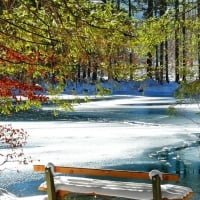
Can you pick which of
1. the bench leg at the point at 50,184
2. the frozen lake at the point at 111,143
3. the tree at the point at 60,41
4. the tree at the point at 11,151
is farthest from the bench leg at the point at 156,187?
the tree at the point at 11,151

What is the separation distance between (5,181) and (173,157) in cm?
514

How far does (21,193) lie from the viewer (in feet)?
35.7

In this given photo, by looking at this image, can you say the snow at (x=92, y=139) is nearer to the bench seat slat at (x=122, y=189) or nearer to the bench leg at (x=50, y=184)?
the bench leg at (x=50, y=184)

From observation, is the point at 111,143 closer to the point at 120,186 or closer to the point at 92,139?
the point at 92,139

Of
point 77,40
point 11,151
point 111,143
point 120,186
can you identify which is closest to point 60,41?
point 77,40

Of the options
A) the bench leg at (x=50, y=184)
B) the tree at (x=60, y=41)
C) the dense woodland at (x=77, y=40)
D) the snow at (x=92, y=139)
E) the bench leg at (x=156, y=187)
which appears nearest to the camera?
the bench leg at (x=156, y=187)

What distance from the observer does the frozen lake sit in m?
13.0

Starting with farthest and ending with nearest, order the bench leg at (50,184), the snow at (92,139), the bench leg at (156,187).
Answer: the snow at (92,139) < the bench leg at (50,184) < the bench leg at (156,187)

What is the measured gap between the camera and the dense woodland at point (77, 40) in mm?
5688

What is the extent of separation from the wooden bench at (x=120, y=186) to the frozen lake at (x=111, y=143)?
17.6 ft

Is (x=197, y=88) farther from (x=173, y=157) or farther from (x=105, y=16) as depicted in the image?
(x=173, y=157)

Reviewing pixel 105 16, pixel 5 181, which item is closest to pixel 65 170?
pixel 105 16

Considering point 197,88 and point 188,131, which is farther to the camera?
point 188,131

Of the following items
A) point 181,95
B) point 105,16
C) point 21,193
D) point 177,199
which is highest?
point 105,16
